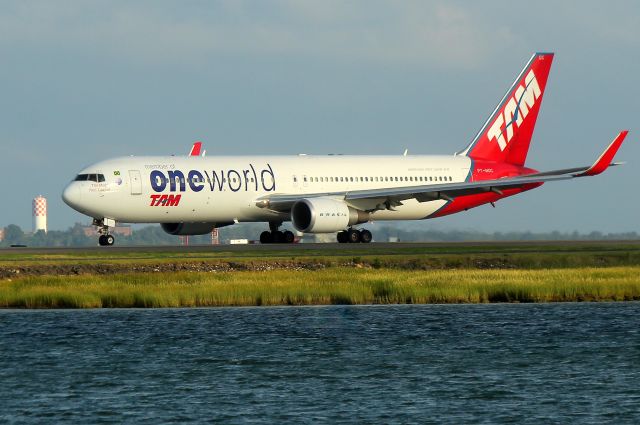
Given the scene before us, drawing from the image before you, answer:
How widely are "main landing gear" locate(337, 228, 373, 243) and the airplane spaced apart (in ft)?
0.16

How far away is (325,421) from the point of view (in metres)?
24.5

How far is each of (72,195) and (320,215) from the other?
11.3 meters

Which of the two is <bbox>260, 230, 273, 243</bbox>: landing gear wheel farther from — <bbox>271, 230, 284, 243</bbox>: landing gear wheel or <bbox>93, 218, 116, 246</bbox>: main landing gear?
<bbox>93, 218, 116, 246</bbox>: main landing gear

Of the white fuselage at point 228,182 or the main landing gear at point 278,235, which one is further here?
the main landing gear at point 278,235

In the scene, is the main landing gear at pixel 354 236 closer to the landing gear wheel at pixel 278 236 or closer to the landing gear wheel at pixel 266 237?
the landing gear wheel at pixel 278 236

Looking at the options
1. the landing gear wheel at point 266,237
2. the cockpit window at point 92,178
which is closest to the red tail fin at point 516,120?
the landing gear wheel at point 266,237

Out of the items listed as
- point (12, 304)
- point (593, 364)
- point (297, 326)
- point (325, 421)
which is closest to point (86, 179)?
point (12, 304)

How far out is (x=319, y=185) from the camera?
2594 inches

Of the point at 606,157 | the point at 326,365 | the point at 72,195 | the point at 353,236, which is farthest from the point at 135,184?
the point at 326,365

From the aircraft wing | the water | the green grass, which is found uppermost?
the aircraft wing

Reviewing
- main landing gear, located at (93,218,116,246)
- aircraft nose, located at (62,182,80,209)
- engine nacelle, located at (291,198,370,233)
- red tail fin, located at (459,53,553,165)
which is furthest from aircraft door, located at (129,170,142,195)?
red tail fin, located at (459,53,553,165)

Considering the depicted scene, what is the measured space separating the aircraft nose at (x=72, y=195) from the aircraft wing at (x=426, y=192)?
8660 millimetres

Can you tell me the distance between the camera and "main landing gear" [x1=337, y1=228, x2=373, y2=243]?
216 ft

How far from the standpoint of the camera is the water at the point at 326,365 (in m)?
25.6
